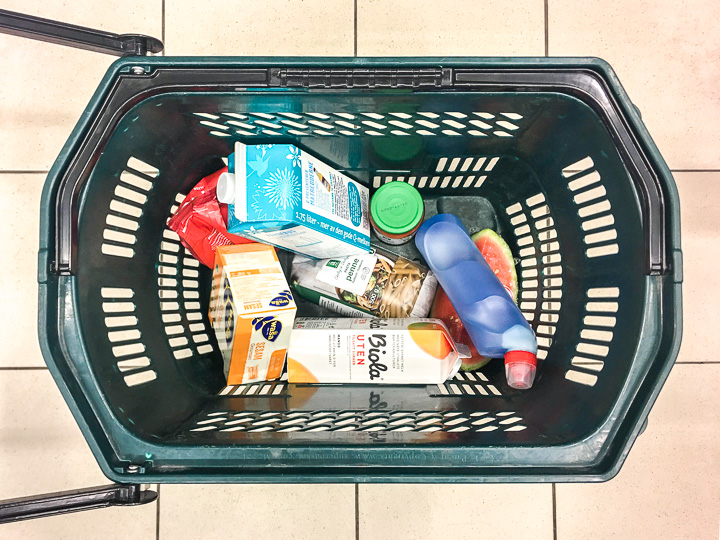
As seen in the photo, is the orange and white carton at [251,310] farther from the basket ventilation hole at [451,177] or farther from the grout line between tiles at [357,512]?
the grout line between tiles at [357,512]

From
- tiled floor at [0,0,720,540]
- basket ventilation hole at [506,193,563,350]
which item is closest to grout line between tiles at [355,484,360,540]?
tiled floor at [0,0,720,540]

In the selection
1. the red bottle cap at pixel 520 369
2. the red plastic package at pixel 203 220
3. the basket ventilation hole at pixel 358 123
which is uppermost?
the basket ventilation hole at pixel 358 123

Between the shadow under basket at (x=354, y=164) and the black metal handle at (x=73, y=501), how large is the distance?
0.03 m

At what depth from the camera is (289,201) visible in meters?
0.61

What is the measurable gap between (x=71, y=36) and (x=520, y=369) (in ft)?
2.19

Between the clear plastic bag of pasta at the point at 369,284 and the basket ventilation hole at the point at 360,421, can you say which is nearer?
the basket ventilation hole at the point at 360,421

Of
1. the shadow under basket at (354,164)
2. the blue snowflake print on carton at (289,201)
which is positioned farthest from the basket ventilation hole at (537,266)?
the blue snowflake print on carton at (289,201)

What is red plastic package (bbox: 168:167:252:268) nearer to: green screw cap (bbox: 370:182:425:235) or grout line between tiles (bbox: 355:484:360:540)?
green screw cap (bbox: 370:182:425:235)

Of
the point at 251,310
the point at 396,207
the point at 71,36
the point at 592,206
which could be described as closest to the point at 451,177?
the point at 396,207

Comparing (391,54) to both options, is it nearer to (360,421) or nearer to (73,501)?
(360,421)

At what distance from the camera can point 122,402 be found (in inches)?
23.1

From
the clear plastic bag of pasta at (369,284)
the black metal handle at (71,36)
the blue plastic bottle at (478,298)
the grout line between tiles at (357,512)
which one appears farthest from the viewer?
the grout line between tiles at (357,512)

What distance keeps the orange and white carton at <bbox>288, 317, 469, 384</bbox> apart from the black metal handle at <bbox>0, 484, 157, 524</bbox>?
249 millimetres

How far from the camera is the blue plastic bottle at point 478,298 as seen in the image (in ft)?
2.12
